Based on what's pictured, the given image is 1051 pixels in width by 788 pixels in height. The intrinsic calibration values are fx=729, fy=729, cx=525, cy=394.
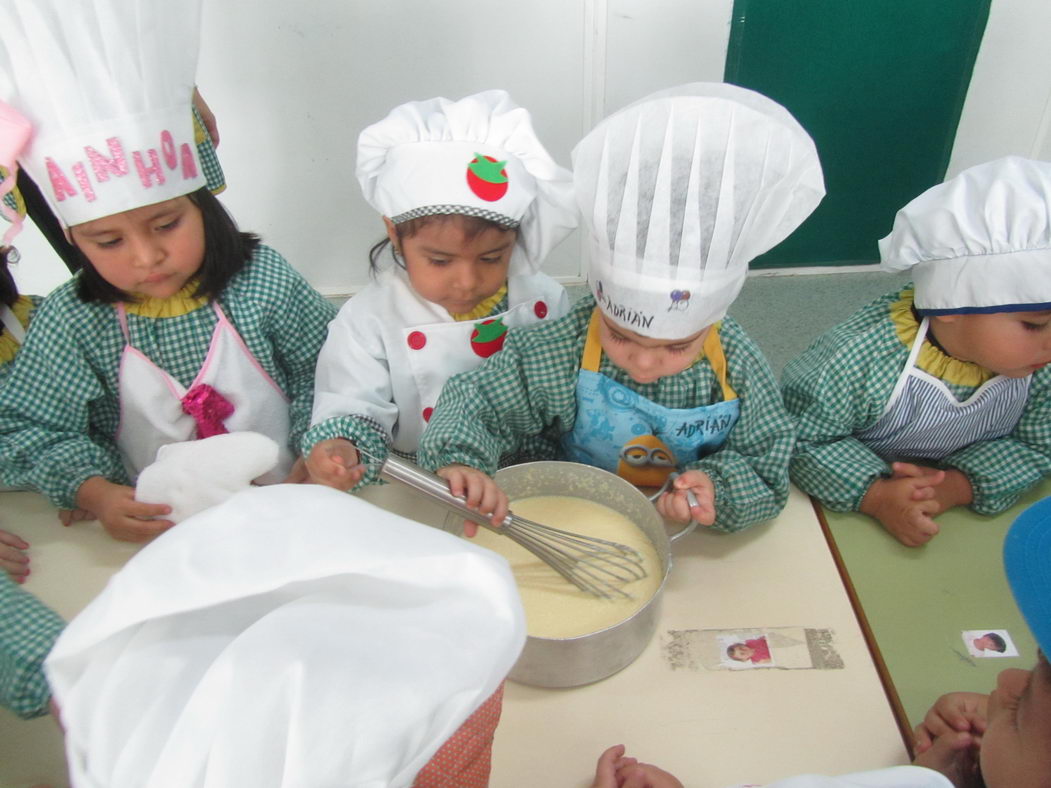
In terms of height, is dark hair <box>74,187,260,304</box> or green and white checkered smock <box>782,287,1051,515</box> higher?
dark hair <box>74,187,260,304</box>

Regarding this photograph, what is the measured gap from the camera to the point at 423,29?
1.64m

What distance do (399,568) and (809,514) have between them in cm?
59

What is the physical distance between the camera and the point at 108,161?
74 centimetres

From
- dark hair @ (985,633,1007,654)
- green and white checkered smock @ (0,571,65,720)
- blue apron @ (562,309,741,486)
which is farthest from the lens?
blue apron @ (562,309,741,486)

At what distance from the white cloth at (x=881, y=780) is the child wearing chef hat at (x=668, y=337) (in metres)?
0.27

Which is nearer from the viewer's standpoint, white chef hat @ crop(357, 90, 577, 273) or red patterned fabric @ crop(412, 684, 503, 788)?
red patterned fabric @ crop(412, 684, 503, 788)

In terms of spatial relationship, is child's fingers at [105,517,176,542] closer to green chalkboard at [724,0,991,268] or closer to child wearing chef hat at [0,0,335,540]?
child wearing chef hat at [0,0,335,540]

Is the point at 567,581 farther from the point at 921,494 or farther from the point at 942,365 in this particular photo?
the point at 942,365

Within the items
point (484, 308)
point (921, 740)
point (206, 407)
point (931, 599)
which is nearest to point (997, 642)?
point (931, 599)

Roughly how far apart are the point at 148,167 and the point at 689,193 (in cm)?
56

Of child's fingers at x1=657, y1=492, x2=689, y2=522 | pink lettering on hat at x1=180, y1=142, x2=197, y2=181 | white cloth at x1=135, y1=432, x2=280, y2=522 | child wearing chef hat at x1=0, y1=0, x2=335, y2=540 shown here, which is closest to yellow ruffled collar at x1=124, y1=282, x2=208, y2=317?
child wearing chef hat at x1=0, y1=0, x2=335, y2=540

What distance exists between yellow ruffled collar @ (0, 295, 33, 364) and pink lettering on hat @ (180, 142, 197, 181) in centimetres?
33

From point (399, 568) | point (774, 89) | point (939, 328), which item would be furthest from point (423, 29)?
point (399, 568)

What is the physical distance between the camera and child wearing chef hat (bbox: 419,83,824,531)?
65cm
